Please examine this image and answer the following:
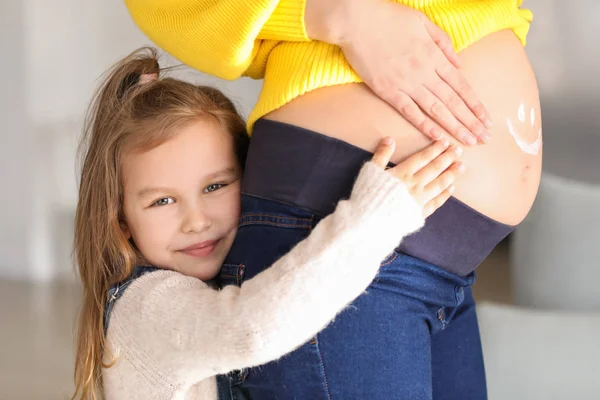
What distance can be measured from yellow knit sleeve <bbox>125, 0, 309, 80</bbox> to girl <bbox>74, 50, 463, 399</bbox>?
0.28ft

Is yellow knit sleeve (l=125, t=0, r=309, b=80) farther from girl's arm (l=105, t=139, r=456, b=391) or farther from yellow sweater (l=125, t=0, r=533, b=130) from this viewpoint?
girl's arm (l=105, t=139, r=456, b=391)

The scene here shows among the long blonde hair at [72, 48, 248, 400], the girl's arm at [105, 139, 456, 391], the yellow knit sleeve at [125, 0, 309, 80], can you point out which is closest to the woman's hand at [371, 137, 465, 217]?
the girl's arm at [105, 139, 456, 391]

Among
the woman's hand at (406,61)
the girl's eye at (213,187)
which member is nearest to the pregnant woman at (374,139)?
the woman's hand at (406,61)

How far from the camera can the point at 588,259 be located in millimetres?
1536

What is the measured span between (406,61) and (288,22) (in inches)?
7.0

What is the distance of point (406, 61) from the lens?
2.96 ft

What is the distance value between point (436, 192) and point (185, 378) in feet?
1.43

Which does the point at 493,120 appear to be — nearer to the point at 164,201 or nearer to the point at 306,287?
the point at 306,287

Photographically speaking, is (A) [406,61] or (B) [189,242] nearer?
(A) [406,61]

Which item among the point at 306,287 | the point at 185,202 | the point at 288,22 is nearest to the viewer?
the point at 306,287

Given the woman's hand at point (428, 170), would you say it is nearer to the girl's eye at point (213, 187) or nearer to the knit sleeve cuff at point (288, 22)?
the knit sleeve cuff at point (288, 22)

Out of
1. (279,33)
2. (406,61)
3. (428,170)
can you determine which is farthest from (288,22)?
(428,170)

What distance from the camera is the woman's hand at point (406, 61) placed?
884 millimetres

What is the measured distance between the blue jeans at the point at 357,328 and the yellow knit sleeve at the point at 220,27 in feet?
0.74
